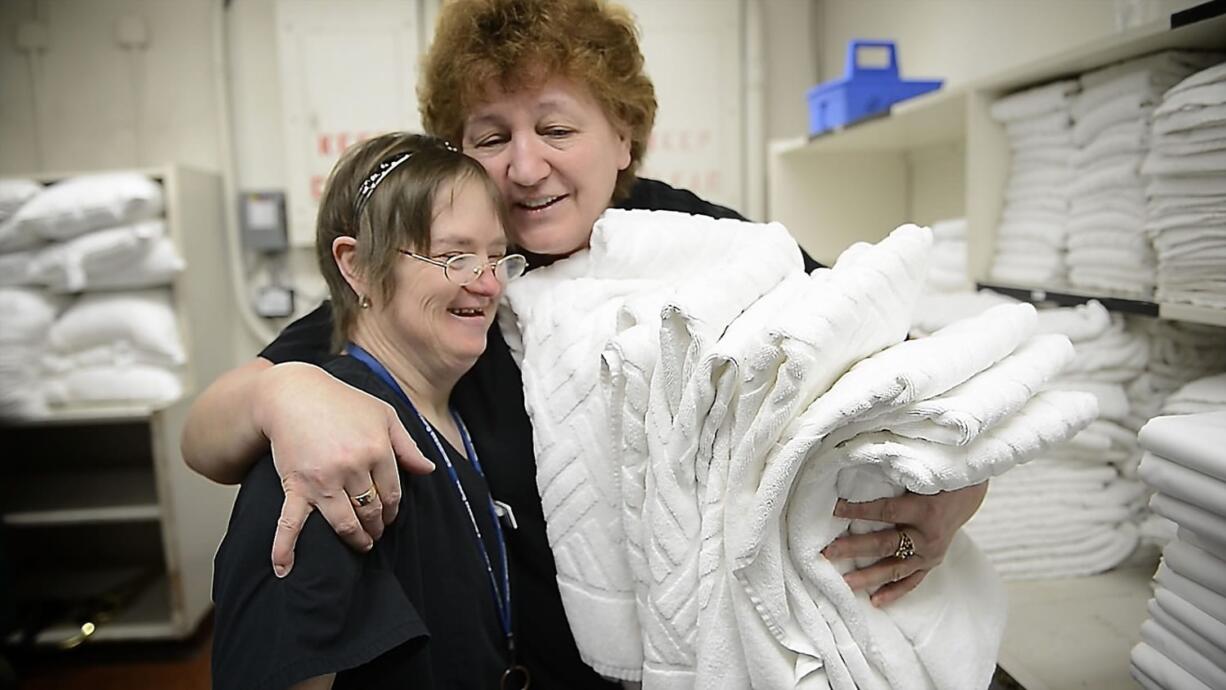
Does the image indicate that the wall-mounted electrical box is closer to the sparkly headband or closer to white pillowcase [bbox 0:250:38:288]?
white pillowcase [bbox 0:250:38:288]

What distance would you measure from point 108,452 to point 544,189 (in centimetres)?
257

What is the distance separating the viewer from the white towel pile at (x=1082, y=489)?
1110 millimetres

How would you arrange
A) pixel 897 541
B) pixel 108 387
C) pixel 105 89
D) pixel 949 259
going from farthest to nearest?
pixel 105 89 → pixel 108 387 → pixel 949 259 → pixel 897 541

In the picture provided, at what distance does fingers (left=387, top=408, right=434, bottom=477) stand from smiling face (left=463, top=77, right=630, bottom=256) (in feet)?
1.16

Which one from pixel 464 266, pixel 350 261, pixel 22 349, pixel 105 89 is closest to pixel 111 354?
pixel 22 349

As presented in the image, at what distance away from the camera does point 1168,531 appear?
1.04 metres

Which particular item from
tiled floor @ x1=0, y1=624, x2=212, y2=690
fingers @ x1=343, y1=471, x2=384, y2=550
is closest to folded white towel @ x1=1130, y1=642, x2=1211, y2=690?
fingers @ x1=343, y1=471, x2=384, y2=550

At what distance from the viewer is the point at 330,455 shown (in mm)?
622

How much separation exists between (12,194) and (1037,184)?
275 cm

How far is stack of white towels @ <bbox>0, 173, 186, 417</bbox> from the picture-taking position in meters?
2.26

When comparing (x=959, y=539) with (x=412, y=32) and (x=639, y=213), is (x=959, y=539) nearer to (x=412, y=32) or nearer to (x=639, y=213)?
(x=639, y=213)

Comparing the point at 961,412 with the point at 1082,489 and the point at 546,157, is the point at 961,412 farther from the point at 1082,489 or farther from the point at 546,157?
the point at 1082,489

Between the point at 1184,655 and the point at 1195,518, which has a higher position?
the point at 1195,518

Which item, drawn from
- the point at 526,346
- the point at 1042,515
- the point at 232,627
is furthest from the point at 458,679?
the point at 1042,515
